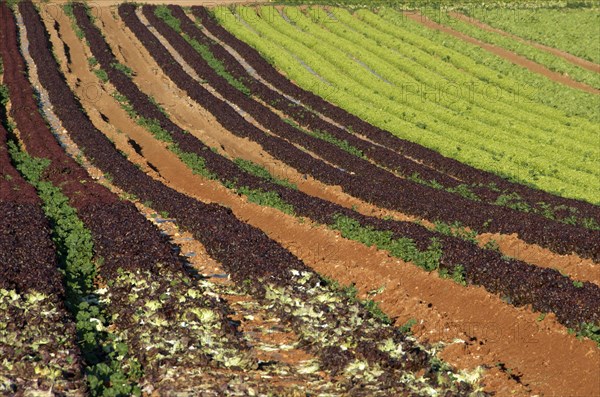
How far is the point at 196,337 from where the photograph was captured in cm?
1658

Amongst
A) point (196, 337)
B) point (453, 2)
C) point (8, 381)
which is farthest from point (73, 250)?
point (453, 2)

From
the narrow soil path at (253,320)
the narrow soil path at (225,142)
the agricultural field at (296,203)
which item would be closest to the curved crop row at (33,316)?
the agricultural field at (296,203)

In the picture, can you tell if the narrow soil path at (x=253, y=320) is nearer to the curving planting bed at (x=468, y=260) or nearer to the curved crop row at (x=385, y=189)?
the curving planting bed at (x=468, y=260)

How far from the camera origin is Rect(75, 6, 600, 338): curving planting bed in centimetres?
1864

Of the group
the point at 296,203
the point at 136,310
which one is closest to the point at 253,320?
the point at 136,310

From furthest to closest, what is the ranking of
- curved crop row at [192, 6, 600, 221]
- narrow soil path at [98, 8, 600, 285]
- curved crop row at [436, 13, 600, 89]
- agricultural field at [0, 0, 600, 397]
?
curved crop row at [436, 13, 600, 89] → curved crop row at [192, 6, 600, 221] → narrow soil path at [98, 8, 600, 285] → agricultural field at [0, 0, 600, 397]

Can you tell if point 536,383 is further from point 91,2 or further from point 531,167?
point 91,2

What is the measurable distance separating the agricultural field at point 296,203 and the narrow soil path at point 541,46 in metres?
0.34

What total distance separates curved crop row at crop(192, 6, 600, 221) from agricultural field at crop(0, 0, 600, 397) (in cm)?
18

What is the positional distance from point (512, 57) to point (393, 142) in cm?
2114

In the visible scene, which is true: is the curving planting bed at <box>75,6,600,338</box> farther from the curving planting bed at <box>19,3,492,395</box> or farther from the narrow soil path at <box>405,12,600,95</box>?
the narrow soil path at <box>405,12,600,95</box>

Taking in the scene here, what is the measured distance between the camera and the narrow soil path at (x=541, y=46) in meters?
58.5

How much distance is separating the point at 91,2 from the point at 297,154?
130 ft

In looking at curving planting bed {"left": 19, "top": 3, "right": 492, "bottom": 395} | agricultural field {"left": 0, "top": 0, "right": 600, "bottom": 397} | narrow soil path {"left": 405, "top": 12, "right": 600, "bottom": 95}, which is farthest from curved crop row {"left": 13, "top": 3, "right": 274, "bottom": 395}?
narrow soil path {"left": 405, "top": 12, "right": 600, "bottom": 95}
